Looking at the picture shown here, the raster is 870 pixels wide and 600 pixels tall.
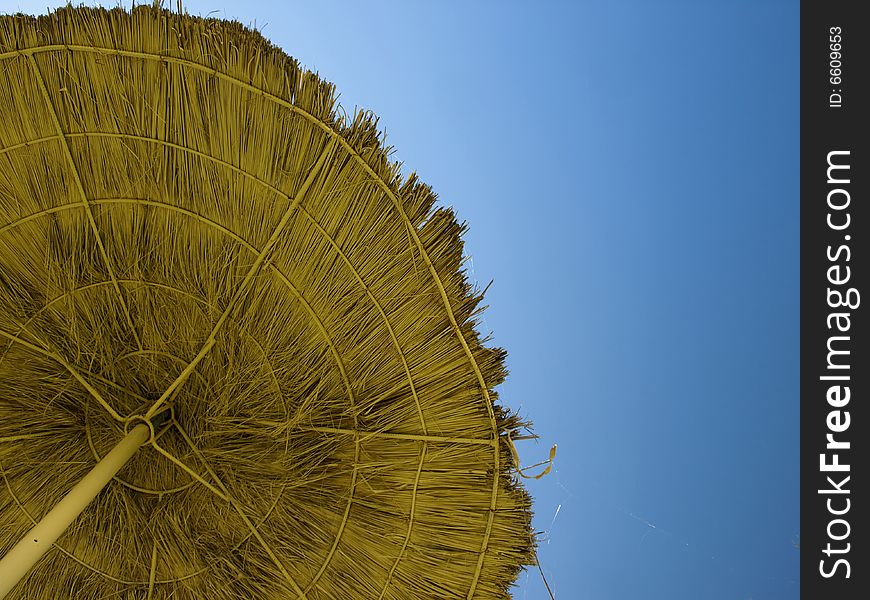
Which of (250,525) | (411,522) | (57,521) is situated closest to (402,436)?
(411,522)

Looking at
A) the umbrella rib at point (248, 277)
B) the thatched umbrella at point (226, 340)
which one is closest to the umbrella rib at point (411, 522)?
the thatched umbrella at point (226, 340)

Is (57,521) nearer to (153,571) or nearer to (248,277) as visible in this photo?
(153,571)

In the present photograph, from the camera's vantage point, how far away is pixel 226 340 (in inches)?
60.7
